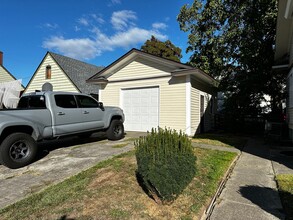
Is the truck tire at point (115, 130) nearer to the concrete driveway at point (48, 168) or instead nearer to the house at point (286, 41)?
the concrete driveway at point (48, 168)

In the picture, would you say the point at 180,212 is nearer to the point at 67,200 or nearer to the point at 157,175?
the point at 157,175

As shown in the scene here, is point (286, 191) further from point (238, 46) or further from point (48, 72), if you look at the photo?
point (48, 72)

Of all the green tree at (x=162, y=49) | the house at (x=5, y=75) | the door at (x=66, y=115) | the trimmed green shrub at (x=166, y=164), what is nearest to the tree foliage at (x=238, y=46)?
the door at (x=66, y=115)

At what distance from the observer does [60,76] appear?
1894 centimetres

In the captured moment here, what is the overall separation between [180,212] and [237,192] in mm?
1437

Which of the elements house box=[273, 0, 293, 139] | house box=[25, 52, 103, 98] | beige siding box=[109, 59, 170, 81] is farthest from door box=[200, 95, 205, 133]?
house box=[25, 52, 103, 98]

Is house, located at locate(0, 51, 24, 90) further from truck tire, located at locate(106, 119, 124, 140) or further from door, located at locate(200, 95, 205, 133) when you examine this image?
door, located at locate(200, 95, 205, 133)

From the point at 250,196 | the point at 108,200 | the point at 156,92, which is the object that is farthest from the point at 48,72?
the point at 250,196

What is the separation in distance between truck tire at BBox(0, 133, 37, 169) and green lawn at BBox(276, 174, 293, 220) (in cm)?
579

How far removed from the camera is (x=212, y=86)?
1496 cm

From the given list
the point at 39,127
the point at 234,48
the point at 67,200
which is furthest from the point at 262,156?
the point at 234,48

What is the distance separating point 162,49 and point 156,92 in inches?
969

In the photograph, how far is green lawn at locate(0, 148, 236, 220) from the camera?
134 inches

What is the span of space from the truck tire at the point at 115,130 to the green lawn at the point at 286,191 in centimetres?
605
